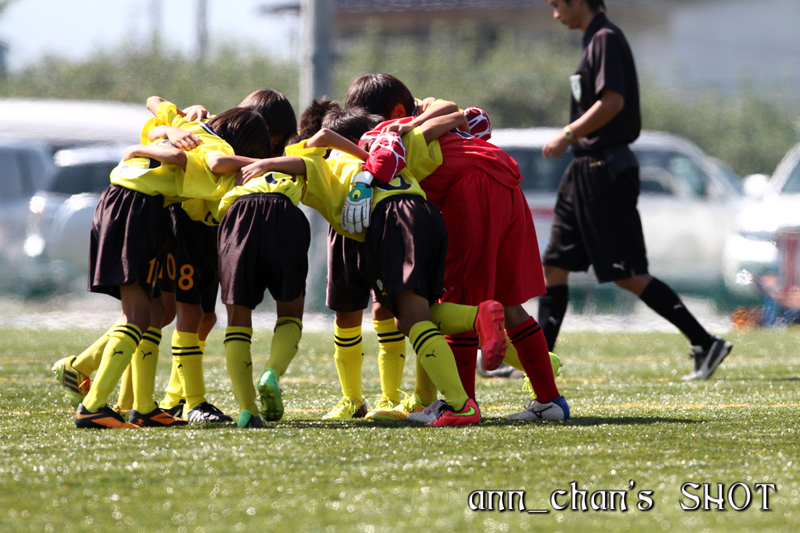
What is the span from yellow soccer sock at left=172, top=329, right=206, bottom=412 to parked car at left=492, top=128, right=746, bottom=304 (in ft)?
24.3

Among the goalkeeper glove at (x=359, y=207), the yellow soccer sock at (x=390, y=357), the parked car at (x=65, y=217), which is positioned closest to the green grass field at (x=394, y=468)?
the yellow soccer sock at (x=390, y=357)

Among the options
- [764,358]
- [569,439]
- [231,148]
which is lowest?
[764,358]

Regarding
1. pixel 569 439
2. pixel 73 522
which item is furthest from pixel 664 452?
pixel 73 522

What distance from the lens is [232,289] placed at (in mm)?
3094

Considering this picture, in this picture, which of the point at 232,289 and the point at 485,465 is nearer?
the point at 485,465

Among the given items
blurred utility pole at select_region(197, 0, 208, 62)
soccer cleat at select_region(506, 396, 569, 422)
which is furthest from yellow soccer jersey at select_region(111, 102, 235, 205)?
blurred utility pole at select_region(197, 0, 208, 62)

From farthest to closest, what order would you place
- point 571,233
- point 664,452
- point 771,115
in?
point 771,115
point 571,233
point 664,452

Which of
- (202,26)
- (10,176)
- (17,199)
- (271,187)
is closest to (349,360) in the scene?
(271,187)

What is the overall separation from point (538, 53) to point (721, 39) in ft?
39.8

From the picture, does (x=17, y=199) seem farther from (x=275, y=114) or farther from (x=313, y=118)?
(x=313, y=118)

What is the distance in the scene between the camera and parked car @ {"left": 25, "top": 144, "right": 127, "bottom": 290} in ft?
36.7

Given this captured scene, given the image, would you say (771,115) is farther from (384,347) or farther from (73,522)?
(73,522)

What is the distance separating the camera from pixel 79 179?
474 inches

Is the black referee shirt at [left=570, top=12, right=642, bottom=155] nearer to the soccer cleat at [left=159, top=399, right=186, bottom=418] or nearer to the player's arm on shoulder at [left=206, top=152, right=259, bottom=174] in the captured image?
the player's arm on shoulder at [left=206, top=152, right=259, bottom=174]
